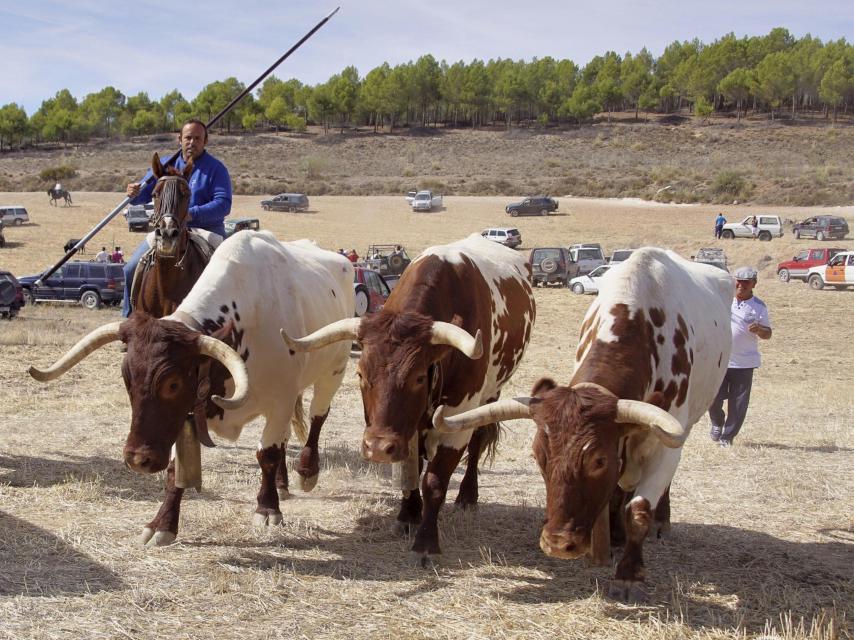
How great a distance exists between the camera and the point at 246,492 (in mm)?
7766

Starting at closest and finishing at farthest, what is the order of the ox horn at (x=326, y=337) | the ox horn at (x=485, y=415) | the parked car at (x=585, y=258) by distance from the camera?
the ox horn at (x=485, y=415)
the ox horn at (x=326, y=337)
the parked car at (x=585, y=258)

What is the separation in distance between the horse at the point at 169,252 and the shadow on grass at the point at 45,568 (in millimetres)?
1939

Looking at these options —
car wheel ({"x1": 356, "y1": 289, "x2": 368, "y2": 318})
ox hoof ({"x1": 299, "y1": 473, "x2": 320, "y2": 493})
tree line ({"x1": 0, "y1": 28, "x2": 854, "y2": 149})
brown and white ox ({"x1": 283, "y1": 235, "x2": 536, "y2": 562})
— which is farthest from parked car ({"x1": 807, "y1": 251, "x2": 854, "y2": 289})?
tree line ({"x1": 0, "y1": 28, "x2": 854, "y2": 149})

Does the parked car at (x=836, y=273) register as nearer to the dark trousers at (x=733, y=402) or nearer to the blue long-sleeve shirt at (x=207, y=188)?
the dark trousers at (x=733, y=402)

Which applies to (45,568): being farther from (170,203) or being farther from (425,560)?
(170,203)

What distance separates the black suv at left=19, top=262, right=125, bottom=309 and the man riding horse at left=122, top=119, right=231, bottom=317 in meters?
21.7

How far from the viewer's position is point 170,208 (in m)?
7.08

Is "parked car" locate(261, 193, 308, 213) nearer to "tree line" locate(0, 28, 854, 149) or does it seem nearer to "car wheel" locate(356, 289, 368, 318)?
"car wheel" locate(356, 289, 368, 318)

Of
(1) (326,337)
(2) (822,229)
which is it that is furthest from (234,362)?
(2) (822,229)

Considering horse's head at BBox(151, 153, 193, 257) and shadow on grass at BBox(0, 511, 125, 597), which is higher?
horse's head at BBox(151, 153, 193, 257)

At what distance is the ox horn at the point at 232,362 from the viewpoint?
5.47 m

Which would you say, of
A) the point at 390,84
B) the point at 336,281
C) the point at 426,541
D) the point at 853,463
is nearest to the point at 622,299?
the point at 426,541

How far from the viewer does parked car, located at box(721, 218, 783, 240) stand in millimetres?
45656

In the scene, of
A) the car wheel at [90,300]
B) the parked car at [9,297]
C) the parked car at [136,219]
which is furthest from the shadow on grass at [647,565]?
the parked car at [136,219]
